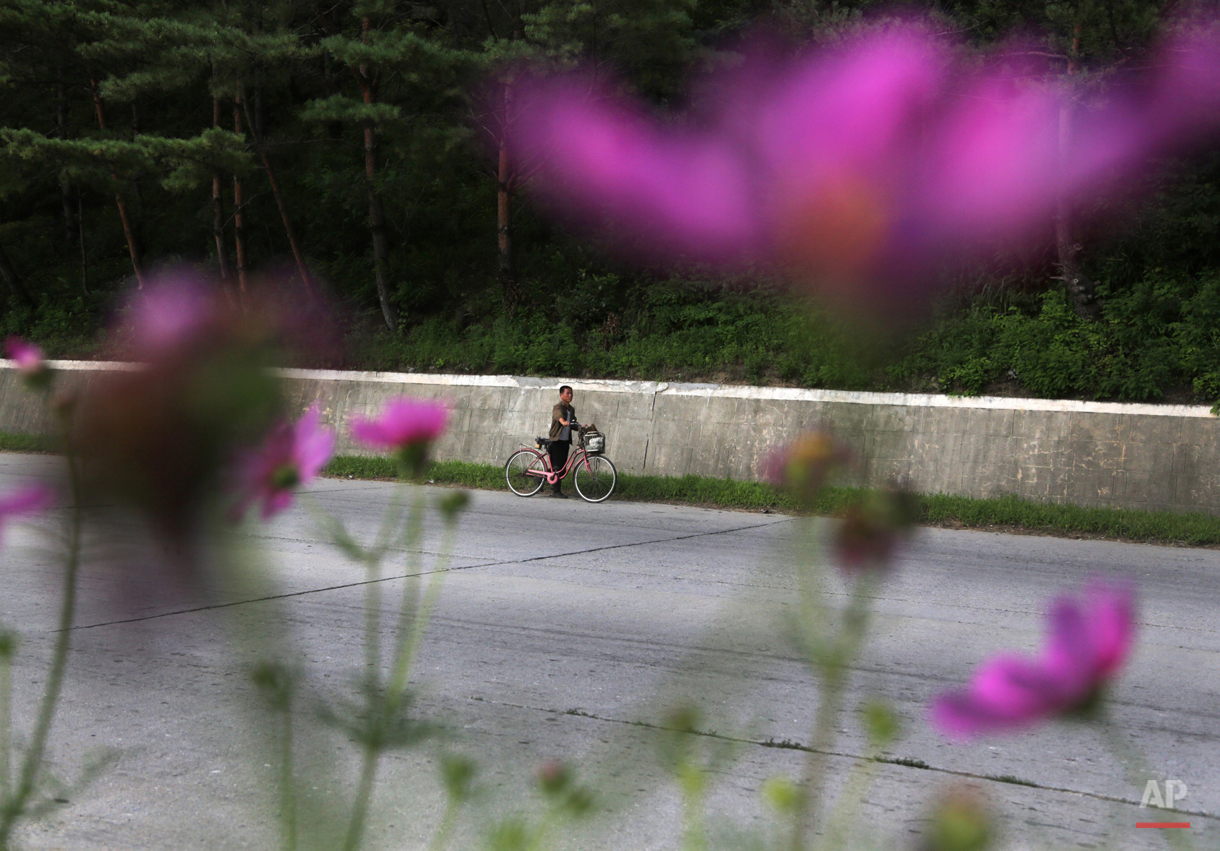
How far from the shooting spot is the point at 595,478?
12.8 metres

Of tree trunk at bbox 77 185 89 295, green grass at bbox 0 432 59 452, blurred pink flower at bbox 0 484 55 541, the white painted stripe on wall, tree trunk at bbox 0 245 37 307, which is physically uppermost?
tree trunk at bbox 77 185 89 295

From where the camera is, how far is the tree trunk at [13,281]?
23.9m

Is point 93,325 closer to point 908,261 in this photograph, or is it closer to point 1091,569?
point 908,261

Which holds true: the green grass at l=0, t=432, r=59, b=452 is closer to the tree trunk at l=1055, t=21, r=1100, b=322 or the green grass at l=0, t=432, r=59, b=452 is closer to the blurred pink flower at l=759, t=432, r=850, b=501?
the blurred pink flower at l=759, t=432, r=850, b=501

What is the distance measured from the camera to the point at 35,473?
0.57 m

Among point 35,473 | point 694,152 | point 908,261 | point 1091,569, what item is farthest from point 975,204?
point 1091,569

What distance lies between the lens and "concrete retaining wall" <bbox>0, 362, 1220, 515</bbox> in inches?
442

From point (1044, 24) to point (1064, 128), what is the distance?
229 millimetres

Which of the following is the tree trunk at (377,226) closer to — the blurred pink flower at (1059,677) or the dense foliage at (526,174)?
the dense foliage at (526,174)

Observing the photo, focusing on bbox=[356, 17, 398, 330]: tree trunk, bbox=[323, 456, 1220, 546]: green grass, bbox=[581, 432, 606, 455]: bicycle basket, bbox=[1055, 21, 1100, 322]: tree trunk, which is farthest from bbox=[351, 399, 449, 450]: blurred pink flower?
bbox=[356, 17, 398, 330]: tree trunk

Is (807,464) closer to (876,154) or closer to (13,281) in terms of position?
(876,154)

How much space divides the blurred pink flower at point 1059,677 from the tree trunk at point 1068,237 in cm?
30

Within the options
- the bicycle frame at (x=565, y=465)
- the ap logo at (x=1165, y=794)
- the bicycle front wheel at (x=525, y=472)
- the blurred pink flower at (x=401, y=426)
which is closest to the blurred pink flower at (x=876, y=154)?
the blurred pink flower at (x=401, y=426)

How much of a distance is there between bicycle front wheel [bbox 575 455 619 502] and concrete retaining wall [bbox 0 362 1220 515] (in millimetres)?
1449
